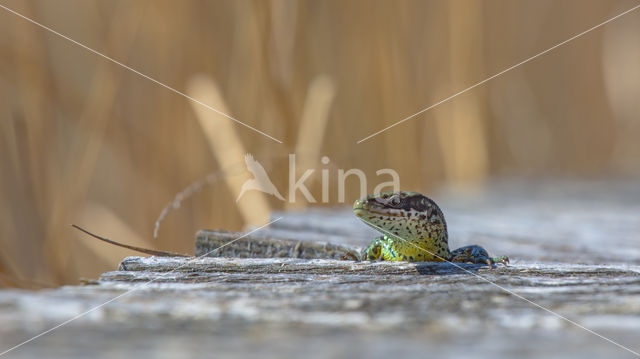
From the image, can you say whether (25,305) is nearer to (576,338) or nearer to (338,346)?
(338,346)

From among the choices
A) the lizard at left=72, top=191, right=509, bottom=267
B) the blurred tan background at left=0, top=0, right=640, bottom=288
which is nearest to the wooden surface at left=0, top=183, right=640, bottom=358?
the lizard at left=72, top=191, right=509, bottom=267

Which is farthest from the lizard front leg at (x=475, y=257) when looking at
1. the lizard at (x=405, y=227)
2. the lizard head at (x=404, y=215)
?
the lizard head at (x=404, y=215)

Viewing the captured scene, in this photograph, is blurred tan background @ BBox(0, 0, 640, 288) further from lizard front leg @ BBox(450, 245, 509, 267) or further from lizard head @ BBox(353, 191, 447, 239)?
lizard front leg @ BBox(450, 245, 509, 267)

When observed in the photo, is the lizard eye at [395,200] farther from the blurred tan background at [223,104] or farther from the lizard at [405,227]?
the blurred tan background at [223,104]

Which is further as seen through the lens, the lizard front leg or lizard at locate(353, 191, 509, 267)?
lizard at locate(353, 191, 509, 267)

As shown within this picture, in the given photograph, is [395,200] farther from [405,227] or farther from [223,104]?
[223,104]

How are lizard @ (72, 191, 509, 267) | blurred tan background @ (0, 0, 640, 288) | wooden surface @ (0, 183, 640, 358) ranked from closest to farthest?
1. wooden surface @ (0, 183, 640, 358)
2. lizard @ (72, 191, 509, 267)
3. blurred tan background @ (0, 0, 640, 288)

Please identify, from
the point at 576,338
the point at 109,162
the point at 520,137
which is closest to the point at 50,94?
the point at 109,162
